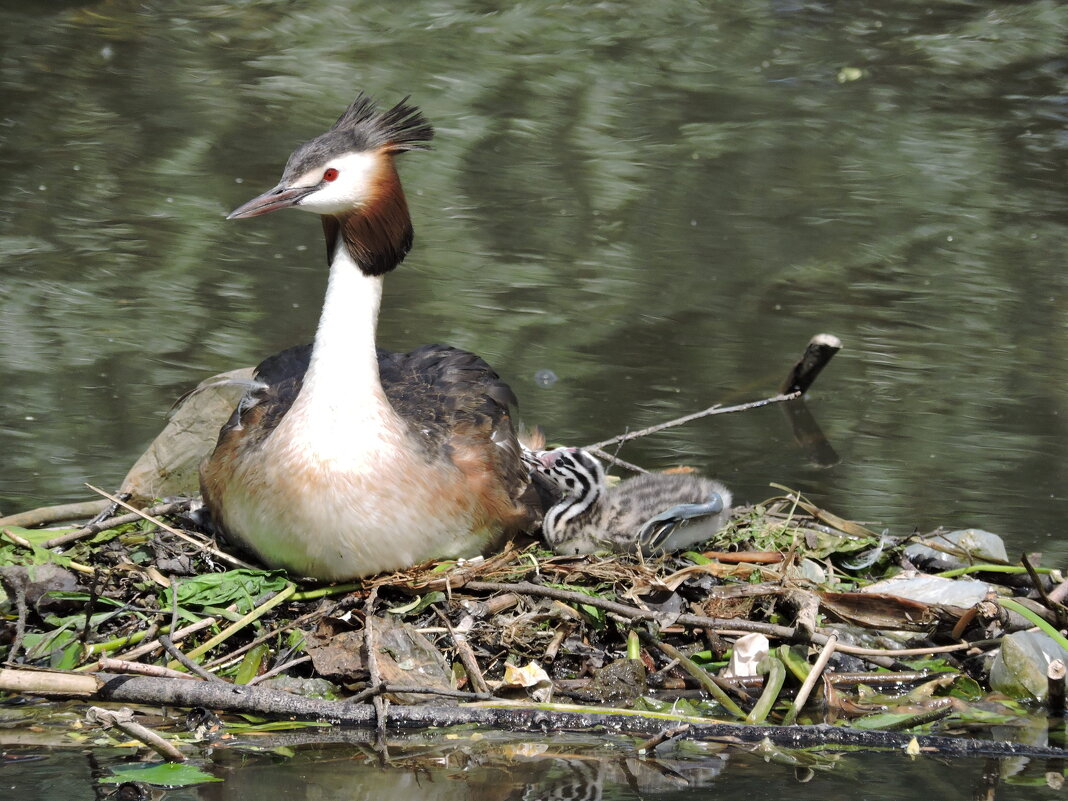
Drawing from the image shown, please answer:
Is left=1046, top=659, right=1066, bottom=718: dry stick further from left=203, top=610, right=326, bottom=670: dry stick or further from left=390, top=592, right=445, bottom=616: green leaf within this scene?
left=203, top=610, right=326, bottom=670: dry stick

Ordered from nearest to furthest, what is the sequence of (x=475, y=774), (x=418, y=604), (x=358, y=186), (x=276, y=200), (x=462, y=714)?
(x=475, y=774), (x=462, y=714), (x=418, y=604), (x=276, y=200), (x=358, y=186)

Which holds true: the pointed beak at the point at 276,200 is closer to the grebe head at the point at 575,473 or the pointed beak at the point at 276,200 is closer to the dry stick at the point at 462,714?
the grebe head at the point at 575,473

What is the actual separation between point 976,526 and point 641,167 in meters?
5.04

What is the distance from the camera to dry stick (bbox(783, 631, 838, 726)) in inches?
154

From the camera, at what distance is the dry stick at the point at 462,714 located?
3705 mm

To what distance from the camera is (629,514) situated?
498 cm

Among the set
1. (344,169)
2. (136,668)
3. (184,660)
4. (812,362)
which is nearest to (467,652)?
(184,660)

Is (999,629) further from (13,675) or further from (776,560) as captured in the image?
(13,675)

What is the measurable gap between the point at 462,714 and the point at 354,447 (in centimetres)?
100

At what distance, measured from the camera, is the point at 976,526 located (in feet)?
19.5

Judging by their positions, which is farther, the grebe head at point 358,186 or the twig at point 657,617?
the grebe head at point 358,186

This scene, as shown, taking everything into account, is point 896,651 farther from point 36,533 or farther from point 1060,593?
point 36,533

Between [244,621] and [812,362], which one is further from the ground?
[244,621]

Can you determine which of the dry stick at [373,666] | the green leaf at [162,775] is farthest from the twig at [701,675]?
the green leaf at [162,775]
